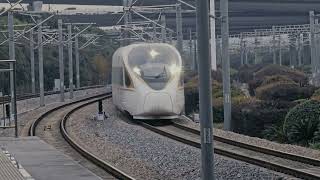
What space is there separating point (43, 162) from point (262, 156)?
5.73 meters

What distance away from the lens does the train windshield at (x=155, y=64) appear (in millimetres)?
25328

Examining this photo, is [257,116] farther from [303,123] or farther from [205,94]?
[205,94]

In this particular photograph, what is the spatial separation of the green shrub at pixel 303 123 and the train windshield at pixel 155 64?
6.13m

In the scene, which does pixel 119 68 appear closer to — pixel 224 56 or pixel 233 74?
pixel 224 56

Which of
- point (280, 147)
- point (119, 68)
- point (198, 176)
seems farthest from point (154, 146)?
point (119, 68)

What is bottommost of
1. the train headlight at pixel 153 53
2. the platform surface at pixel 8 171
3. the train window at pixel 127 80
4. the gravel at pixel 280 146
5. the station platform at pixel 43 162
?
the gravel at pixel 280 146

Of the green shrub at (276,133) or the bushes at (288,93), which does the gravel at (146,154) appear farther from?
the bushes at (288,93)

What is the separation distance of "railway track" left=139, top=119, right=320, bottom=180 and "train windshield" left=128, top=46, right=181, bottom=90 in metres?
3.00

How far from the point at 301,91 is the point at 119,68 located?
9799 mm

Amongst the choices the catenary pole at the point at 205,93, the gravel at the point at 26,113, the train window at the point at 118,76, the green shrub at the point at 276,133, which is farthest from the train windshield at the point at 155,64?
the catenary pole at the point at 205,93

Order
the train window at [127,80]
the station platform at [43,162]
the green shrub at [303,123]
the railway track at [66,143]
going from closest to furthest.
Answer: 1. the station platform at [43,162]
2. the railway track at [66,143]
3. the green shrub at [303,123]
4. the train window at [127,80]

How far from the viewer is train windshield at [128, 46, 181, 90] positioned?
25.3m

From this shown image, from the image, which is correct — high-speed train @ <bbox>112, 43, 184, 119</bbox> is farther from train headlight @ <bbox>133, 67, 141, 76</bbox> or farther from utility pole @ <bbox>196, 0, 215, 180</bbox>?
utility pole @ <bbox>196, 0, 215, 180</bbox>

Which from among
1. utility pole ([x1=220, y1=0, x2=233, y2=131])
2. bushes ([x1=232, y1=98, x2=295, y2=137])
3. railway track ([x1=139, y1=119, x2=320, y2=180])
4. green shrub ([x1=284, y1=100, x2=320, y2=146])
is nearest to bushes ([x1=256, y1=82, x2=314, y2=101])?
bushes ([x1=232, y1=98, x2=295, y2=137])
